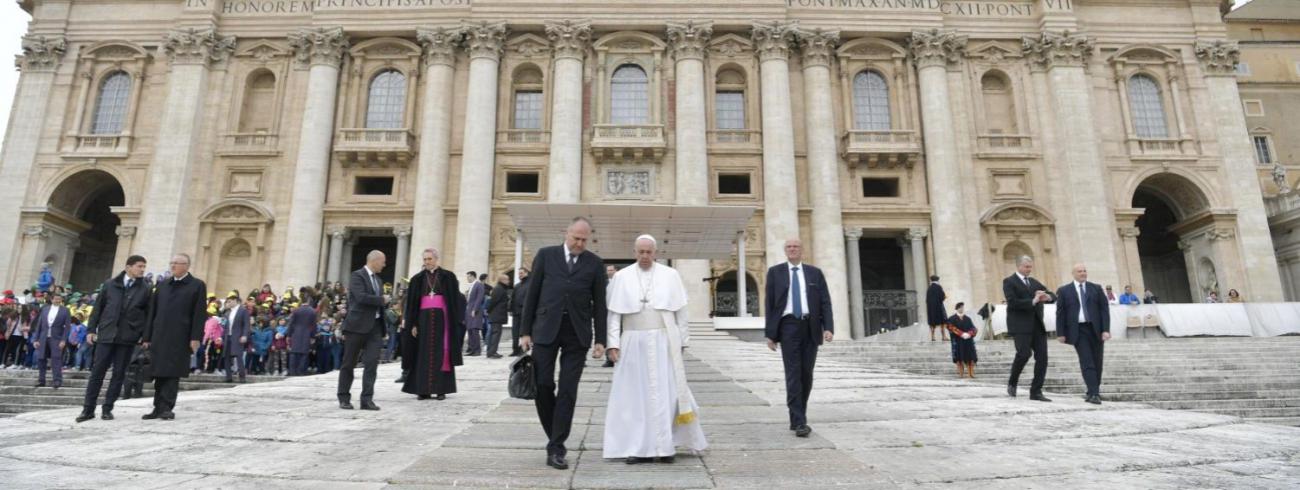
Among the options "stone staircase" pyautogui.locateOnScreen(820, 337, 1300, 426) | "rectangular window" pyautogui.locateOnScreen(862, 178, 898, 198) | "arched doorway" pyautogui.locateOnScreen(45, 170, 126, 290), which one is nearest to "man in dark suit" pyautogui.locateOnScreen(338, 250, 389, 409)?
"stone staircase" pyautogui.locateOnScreen(820, 337, 1300, 426)

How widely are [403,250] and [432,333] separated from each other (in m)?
18.6

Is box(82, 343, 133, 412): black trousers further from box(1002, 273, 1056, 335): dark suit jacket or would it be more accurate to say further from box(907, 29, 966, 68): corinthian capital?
box(907, 29, 966, 68): corinthian capital

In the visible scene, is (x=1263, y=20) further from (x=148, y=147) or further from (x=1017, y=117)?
(x=148, y=147)

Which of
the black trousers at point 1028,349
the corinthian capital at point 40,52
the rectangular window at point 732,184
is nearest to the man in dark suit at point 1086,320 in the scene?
the black trousers at point 1028,349

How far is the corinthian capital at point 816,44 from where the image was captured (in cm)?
2662

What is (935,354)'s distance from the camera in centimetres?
1436

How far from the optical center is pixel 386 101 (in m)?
27.3

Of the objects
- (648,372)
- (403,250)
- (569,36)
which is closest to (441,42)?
(569,36)

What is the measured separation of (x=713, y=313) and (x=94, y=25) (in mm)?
27401

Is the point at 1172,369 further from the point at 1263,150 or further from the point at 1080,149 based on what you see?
the point at 1263,150

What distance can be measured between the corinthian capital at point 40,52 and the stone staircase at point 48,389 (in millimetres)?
19067

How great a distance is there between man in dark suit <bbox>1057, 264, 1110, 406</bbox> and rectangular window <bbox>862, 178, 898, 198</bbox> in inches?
731

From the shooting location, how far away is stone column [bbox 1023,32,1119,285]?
24531 millimetres

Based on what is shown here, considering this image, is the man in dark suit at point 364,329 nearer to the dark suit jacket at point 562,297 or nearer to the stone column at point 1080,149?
the dark suit jacket at point 562,297
